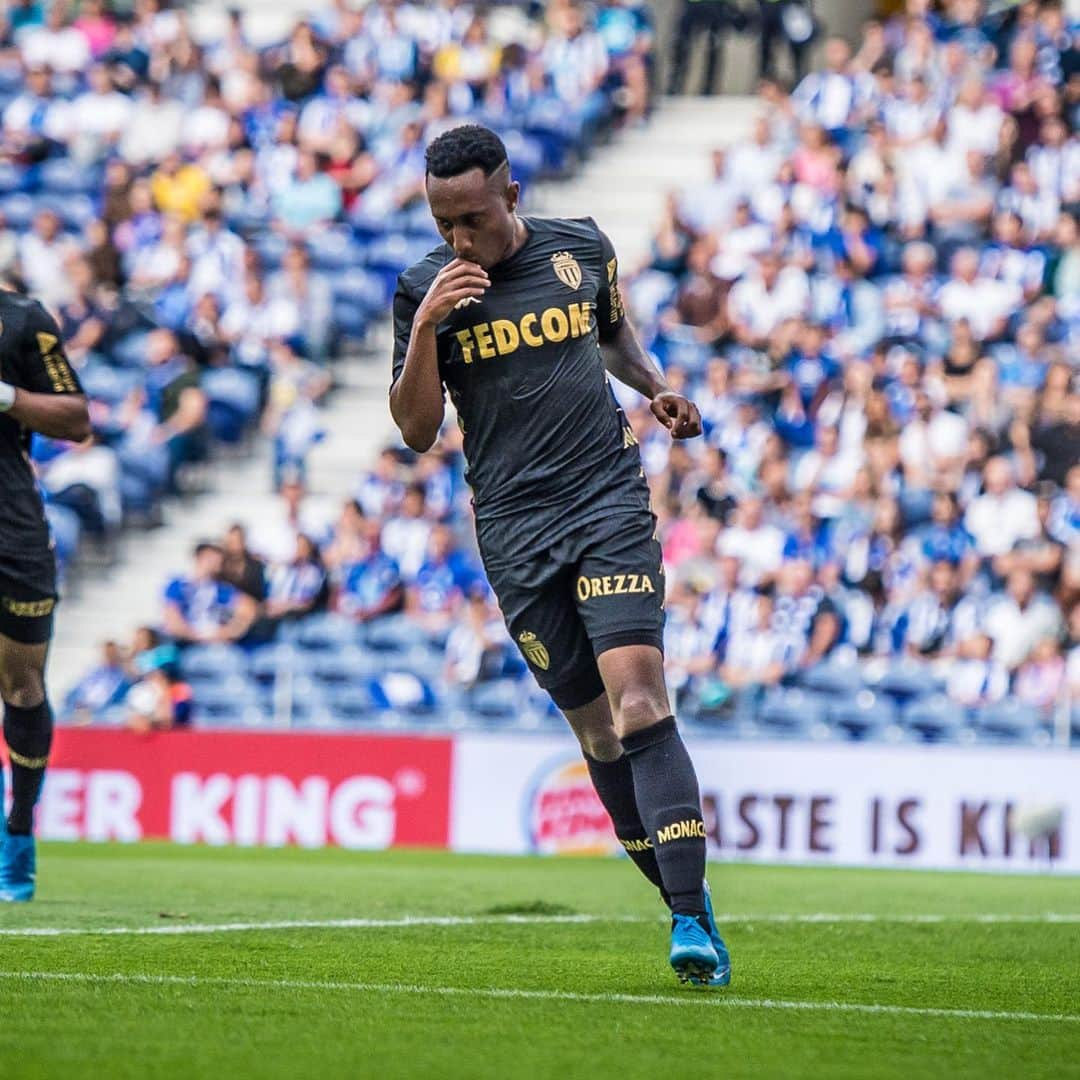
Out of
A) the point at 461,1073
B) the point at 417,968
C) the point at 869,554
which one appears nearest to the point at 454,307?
the point at 417,968

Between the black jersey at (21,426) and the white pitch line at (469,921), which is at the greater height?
the black jersey at (21,426)

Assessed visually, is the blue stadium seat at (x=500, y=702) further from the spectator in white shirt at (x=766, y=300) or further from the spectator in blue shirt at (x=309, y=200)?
the spectator in blue shirt at (x=309, y=200)

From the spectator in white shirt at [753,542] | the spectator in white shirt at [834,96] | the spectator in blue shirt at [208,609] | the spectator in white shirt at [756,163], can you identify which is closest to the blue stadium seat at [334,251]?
the spectator in white shirt at [756,163]

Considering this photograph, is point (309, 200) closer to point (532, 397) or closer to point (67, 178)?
point (67, 178)

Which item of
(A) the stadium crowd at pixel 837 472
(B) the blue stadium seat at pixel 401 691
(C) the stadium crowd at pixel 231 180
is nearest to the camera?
(A) the stadium crowd at pixel 837 472

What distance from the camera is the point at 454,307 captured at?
6.17m

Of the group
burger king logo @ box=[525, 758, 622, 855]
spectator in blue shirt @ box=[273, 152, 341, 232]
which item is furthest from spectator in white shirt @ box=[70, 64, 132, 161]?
burger king logo @ box=[525, 758, 622, 855]

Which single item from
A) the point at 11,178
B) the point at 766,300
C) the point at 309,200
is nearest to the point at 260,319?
the point at 309,200

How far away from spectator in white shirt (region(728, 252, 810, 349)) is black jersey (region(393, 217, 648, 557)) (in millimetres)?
11706

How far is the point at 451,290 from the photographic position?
20.3 ft

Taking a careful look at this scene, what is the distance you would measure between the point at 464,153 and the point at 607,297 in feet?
2.35

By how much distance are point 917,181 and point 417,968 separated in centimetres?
1306

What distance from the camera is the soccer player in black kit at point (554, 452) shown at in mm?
6211

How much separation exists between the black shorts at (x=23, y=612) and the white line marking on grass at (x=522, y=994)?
288 cm
